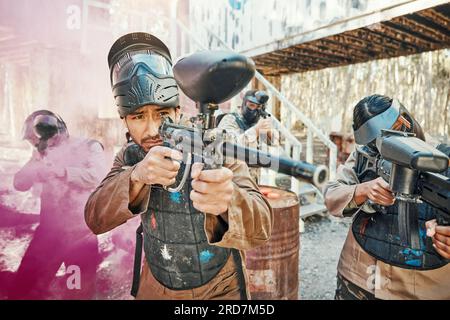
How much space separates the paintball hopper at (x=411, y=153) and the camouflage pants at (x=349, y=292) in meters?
0.95

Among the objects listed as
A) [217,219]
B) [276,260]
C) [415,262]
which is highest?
[217,219]

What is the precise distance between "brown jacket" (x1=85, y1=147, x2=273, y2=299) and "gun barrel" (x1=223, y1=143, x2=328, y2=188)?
0.87ft

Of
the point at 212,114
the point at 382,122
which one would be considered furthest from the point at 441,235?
the point at 212,114

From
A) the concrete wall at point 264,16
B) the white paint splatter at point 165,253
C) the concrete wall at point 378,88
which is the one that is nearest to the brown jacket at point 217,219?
the white paint splatter at point 165,253

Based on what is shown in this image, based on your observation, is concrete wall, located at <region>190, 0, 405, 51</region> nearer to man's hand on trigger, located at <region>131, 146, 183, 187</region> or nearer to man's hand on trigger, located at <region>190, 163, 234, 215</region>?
man's hand on trigger, located at <region>131, 146, 183, 187</region>

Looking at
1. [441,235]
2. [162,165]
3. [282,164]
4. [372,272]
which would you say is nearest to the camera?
[282,164]

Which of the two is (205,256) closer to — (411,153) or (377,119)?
(411,153)

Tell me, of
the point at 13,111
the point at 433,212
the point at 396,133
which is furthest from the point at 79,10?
the point at 433,212

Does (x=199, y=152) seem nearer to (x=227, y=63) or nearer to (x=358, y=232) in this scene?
(x=227, y=63)

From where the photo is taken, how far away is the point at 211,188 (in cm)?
103

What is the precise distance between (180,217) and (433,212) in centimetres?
131

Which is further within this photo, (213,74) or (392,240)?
(392,240)

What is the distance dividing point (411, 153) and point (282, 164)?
597 mm

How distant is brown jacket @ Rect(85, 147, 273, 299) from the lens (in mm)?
1174
